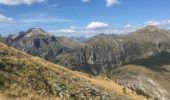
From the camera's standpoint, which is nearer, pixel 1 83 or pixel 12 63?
pixel 1 83

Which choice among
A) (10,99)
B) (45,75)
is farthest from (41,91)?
(10,99)

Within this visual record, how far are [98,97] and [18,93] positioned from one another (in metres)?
18.1

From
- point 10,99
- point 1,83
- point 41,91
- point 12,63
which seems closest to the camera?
point 10,99

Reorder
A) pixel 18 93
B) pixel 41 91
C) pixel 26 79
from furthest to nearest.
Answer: pixel 26 79
pixel 41 91
pixel 18 93

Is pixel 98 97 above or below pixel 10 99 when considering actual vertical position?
below

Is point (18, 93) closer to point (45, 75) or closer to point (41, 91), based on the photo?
point (41, 91)

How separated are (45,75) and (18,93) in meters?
16.1

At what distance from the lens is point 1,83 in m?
29.2

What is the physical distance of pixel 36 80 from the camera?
3741cm

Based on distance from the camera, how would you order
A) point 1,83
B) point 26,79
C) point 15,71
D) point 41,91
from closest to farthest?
point 1,83
point 41,91
point 26,79
point 15,71

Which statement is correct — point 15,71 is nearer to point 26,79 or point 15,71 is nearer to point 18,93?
point 26,79

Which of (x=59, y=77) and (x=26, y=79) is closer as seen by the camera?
(x=26, y=79)

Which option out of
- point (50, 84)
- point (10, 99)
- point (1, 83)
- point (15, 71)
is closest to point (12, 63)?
point (15, 71)

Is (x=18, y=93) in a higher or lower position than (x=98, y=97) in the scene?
higher
